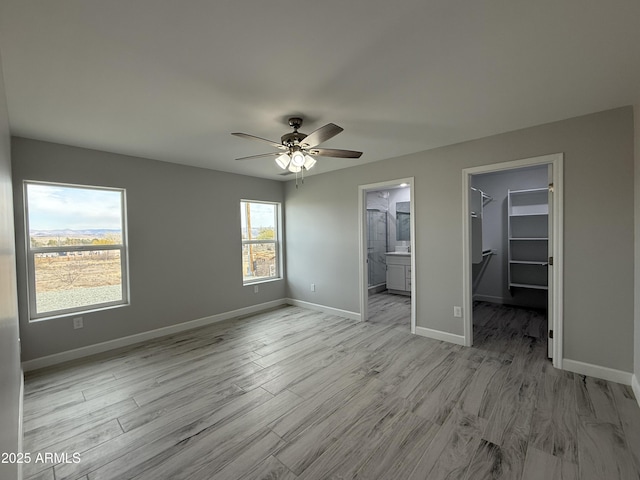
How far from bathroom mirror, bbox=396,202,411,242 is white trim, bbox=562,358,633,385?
13.9 feet

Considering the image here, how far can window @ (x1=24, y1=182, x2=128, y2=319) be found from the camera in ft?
10.0

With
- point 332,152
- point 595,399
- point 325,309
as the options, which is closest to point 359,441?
point 595,399

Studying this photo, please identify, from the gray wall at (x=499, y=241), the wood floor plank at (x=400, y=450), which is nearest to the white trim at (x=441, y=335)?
the wood floor plank at (x=400, y=450)

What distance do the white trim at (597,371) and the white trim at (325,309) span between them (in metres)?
2.50

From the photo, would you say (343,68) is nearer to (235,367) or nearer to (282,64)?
(282,64)

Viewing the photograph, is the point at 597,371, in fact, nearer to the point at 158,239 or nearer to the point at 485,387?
the point at 485,387

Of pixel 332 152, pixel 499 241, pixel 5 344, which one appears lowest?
pixel 5 344

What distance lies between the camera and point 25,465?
1737mm

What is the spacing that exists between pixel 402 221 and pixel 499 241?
7.09ft

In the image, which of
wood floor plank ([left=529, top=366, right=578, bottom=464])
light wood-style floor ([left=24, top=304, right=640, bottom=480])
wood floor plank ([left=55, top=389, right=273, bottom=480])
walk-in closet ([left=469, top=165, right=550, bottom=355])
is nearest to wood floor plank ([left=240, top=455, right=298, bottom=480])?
light wood-style floor ([left=24, top=304, right=640, bottom=480])

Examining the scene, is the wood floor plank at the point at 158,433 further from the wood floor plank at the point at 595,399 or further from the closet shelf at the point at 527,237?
the closet shelf at the point at 527,237

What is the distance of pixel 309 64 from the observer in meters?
1.79

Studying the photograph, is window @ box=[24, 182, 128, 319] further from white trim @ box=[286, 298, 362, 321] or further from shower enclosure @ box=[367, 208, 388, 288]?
shower enclosure @ box=[367, 208, 388, 288]

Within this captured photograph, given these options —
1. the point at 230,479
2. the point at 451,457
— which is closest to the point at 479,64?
the point at 451,457
